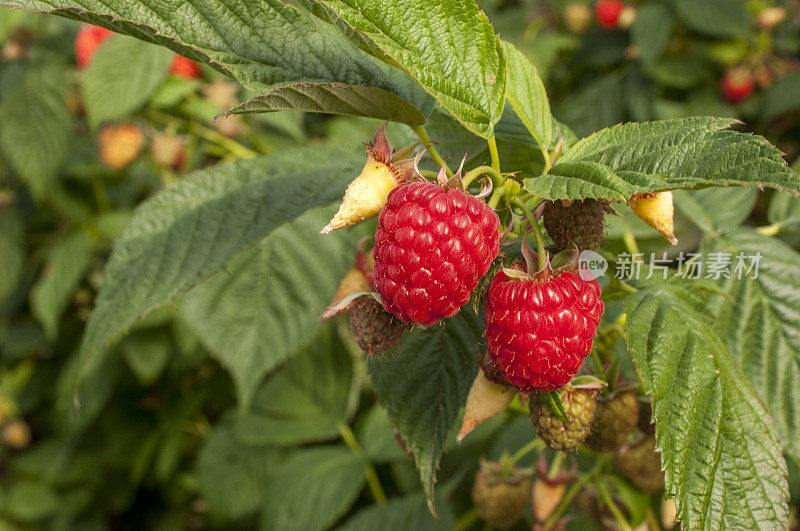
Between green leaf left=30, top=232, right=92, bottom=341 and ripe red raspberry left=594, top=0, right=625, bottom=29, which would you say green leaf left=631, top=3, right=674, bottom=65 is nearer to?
ripe red raspberry left=594, top=0, right=625, bottom=29

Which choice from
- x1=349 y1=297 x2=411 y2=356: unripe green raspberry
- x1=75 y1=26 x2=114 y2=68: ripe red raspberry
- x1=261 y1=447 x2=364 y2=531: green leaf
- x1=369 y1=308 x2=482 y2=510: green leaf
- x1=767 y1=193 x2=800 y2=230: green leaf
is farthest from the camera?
x1=75 y1=26 x2=114 y2=68: ripe red raspberry

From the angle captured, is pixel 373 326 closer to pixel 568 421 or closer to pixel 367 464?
pixel 568 421

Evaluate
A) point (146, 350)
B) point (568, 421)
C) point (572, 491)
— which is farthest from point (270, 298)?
point (568, 421)

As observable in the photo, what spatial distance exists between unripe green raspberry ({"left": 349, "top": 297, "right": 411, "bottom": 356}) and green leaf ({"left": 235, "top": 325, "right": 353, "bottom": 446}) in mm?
853

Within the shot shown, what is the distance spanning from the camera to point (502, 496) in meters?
0.81

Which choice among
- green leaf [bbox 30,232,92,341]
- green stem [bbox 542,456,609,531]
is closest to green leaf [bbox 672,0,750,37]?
green stem [bbox 542,456,609,531]

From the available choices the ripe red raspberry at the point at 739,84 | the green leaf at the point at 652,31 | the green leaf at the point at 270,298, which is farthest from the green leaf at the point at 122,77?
the ripe red raspberry at the point at 739,84

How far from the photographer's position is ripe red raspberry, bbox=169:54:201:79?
4.23ft

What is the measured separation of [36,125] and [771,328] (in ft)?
5.38

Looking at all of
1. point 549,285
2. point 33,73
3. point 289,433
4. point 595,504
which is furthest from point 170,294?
point 33,73

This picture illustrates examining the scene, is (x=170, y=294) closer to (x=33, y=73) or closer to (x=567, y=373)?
(x=567, y=373)

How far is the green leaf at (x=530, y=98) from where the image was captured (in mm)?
544

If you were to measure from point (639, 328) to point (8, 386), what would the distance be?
1.90 meters

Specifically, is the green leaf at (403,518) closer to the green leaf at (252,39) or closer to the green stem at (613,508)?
the green stem at (613,508)
